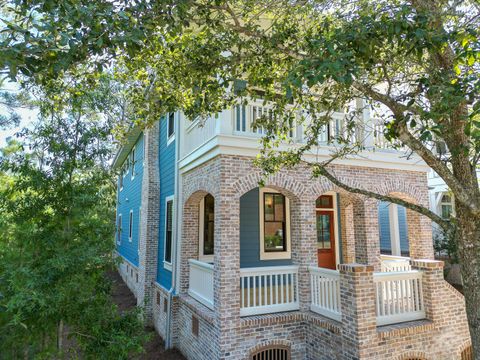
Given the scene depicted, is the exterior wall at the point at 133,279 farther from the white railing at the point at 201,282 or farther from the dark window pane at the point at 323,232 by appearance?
the dark window pane at the point at 323,232

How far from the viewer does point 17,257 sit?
397 centimetres

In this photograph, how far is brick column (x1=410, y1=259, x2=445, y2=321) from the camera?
21.3 ft

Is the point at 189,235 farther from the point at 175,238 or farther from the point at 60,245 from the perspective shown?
the point at 60,245

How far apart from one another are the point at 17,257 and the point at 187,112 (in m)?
3.09

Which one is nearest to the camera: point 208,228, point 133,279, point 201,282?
point 201,282

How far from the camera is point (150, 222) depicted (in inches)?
434

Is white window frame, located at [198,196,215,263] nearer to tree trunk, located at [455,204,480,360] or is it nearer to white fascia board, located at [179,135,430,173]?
white fascia board, located at [179,135,430,173]

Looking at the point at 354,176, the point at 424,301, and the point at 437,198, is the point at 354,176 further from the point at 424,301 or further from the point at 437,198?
the point at 437,198

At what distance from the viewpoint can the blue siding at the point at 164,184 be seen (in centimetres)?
984

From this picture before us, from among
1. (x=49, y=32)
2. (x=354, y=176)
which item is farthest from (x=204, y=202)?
(x=49, y=32)

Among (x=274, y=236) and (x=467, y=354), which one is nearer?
(x=467, y=354)

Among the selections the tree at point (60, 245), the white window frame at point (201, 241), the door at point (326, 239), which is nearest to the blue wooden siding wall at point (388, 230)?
the door at point (326, 239)

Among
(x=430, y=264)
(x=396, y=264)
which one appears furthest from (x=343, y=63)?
(x=396, y=264)

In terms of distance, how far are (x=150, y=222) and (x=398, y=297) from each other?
767cm
